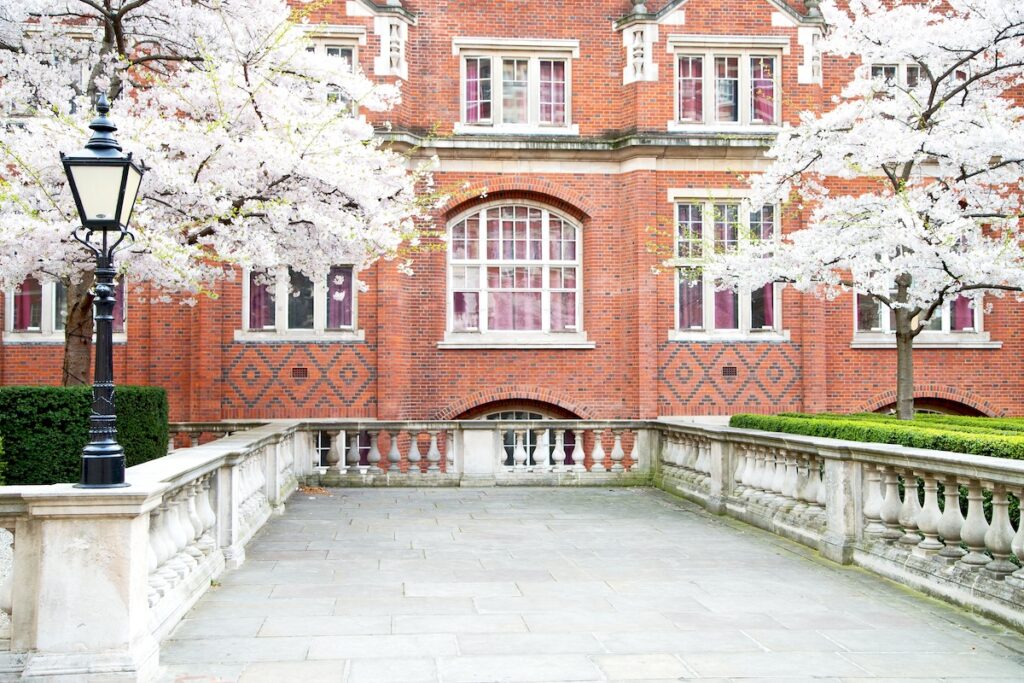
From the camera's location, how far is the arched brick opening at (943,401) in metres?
22.0

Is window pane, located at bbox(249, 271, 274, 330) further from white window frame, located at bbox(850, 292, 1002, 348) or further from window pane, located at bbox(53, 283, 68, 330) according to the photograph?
white window frame, located at bbox(850, 292, 1002, 348)

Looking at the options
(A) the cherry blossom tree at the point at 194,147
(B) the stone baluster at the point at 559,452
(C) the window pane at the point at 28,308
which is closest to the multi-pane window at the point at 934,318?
(B) the stone baluster at the point at 559,452

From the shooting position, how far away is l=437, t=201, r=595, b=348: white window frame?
21.7 m

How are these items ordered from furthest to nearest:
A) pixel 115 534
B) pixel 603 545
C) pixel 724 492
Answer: pixel 724 492 → pixel 603 545 → pixel 115 534

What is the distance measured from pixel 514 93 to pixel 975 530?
1639 centimetres

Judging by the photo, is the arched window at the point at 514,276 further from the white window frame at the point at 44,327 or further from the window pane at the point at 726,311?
the white window frame at the point at 44,327

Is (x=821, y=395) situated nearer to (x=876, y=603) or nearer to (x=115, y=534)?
(x=876, y=603)

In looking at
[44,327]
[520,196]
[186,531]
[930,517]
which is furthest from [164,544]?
[520,196]

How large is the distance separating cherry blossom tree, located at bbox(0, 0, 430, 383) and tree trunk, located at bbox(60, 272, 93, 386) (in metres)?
0.02

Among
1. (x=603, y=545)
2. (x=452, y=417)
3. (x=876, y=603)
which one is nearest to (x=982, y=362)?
(x=452, y=417)

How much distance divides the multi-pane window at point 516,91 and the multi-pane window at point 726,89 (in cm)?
246

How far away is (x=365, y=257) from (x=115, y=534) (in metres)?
10.4

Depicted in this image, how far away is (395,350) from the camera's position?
21000mm

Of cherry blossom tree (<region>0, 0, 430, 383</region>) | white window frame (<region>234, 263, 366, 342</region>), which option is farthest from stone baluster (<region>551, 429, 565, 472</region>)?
white window frame (<region>234, 263, 366, 342</region>)
